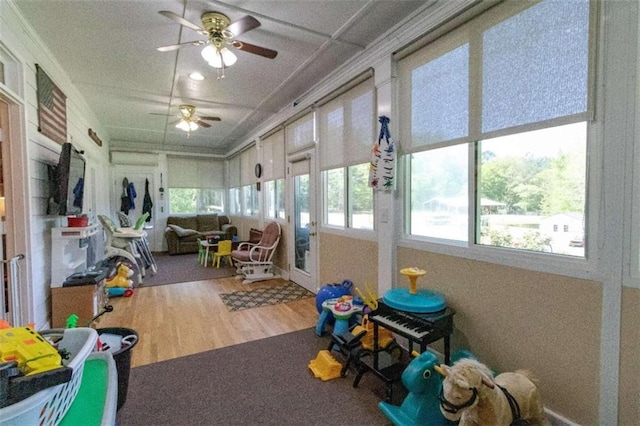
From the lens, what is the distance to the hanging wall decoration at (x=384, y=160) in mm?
Answer: 2521

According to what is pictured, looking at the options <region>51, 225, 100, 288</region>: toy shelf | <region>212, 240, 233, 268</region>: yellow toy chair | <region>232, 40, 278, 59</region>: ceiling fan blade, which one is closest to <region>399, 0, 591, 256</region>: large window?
<region>232, 40, 278, 59</region>: ceiling fan blade

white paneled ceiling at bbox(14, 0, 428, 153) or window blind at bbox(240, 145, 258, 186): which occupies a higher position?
white paneled ceiling at bbox(14, 0, 428, 153)

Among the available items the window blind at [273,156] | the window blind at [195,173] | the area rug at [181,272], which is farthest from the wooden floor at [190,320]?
the window blind at [195,173]

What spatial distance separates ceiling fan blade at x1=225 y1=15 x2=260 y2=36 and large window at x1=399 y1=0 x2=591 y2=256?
129 cm

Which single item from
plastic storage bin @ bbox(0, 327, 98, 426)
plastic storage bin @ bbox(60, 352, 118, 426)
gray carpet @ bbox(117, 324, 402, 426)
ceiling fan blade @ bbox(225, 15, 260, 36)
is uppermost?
ceiling fan blade @ bbox(225, 15, 260, 36)

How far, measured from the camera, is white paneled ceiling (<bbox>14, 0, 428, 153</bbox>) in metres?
2.24

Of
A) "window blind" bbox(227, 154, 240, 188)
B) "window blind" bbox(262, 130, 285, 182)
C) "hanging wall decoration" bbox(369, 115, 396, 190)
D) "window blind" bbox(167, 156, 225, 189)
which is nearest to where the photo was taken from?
"hanging wall decoration" bbox(369, 115, 396, 190)

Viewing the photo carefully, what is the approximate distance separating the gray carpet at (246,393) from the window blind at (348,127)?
1992mm

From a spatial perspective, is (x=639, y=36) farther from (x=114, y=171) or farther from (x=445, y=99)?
(x=114, y=171)

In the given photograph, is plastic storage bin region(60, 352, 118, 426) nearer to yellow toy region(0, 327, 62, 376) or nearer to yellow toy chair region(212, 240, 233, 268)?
yellow toy region(0, 327, 62, 376)

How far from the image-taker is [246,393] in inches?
76.7

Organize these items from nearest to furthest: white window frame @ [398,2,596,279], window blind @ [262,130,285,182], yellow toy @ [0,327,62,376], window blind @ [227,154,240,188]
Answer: yellow toy @ [0,327,62,376] < white window frame @ [398,2,596,279] < window blind @ [262,130,285,182] < window blind @ [227,154,240,188]

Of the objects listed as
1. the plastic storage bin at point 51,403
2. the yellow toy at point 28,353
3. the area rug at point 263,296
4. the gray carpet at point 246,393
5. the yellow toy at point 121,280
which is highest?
the yellow toy at point 28,353

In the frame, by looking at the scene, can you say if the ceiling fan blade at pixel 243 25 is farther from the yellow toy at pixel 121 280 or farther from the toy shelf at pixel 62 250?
the yellow toy at pixel 121 280
